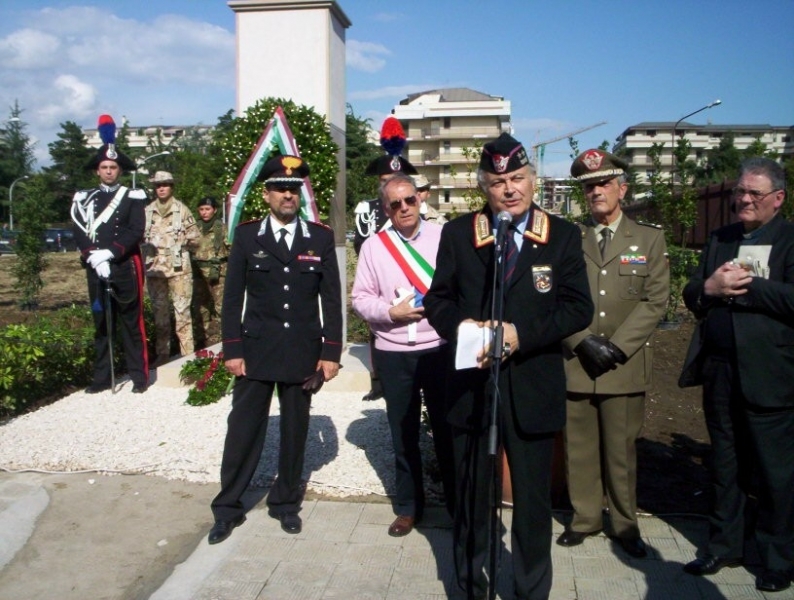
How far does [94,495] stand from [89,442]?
3.74 ft

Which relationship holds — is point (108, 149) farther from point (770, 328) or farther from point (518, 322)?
point (770, 328)

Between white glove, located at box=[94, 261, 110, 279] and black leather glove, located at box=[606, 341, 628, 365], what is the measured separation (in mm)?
5131

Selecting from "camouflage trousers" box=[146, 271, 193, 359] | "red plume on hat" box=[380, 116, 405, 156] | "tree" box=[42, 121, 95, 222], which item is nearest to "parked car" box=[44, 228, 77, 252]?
"tree" box=[42, 121, 95, 222]

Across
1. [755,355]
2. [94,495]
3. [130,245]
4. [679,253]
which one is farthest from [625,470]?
[679,253]

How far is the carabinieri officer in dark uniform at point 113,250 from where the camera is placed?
7949mm

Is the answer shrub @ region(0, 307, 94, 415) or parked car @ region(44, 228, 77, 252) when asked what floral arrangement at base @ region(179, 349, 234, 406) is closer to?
shrub @ region(0, 307, 94, 415)

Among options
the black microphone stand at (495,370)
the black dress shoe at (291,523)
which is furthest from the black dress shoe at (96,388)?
the black microphone stand at (495,370)

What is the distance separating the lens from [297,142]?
8453 millimetres

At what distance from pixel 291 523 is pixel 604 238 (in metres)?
2.44

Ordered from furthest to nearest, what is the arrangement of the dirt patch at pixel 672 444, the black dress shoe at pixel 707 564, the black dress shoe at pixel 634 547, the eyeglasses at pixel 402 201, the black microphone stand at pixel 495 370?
the dirt patch at pixel 672 444
the eyeglasses at pixel 402 201
the black dress shoe at pixel 634 547
the black dress shoe at pixel 707 564
the black microphone stand at pixel 495 370

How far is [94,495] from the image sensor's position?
552 cm

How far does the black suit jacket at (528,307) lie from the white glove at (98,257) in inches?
199

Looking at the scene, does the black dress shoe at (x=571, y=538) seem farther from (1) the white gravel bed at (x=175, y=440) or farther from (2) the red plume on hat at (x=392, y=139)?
(2) the red plume on hat at (x=392, y=139)

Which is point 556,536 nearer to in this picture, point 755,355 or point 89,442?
point 755,355
